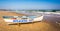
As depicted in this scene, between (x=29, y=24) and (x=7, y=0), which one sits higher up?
(x=7, y=0)

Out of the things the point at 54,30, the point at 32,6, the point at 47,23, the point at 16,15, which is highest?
the point at 32,6

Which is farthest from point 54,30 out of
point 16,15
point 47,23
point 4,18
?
point 4,18

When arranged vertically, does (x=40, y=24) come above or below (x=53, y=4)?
below

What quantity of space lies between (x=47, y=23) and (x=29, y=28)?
276 millimetres

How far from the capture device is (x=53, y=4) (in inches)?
62.4

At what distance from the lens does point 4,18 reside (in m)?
1.51

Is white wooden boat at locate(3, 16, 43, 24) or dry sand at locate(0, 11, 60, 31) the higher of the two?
white wooden boat at locate(3, 16, 43, 24)

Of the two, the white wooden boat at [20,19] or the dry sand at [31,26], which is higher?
the white wooden boat at [20,19]

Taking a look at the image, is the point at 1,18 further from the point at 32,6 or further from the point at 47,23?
the point at 47,23

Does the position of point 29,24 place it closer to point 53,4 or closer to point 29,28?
point 29,28

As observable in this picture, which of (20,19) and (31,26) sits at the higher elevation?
(20,19)

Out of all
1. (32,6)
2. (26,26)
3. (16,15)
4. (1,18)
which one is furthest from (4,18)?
(32,6)

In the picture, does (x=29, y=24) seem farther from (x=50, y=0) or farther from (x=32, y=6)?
(x=50, y=0)

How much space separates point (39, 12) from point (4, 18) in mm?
511
